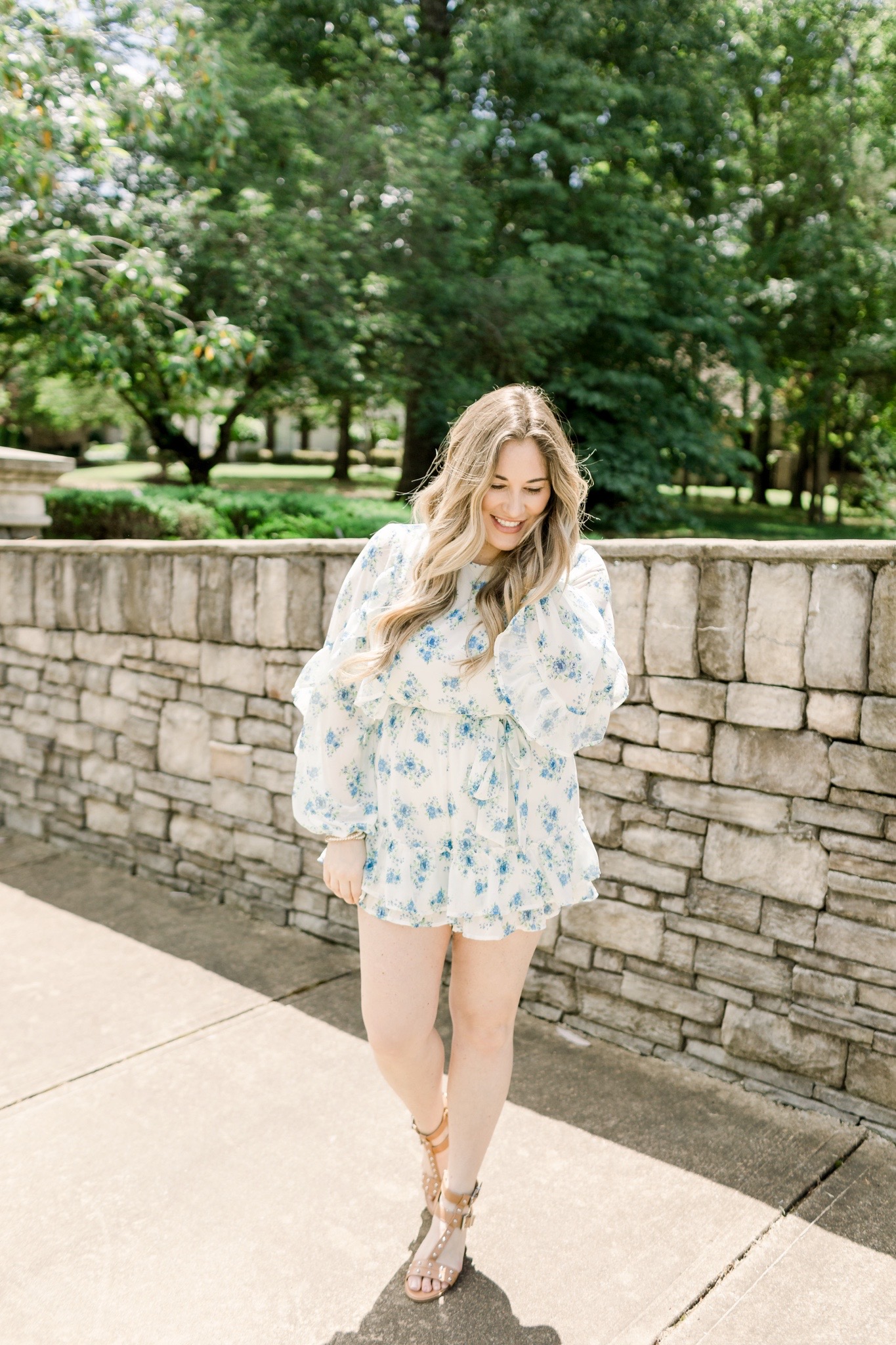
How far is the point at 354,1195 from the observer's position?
2.39 m

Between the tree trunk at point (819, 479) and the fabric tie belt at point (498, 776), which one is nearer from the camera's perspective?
the fabric tie belt at point (498, 776)

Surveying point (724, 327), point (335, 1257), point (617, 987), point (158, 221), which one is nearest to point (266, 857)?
point (617, 987)

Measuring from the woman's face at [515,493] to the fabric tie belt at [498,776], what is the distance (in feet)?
1.18

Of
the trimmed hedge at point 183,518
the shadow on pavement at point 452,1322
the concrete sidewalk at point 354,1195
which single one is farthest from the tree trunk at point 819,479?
the shadow on pavement at point 452,1322

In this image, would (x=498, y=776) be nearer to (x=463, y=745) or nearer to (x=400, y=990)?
(x=463, y=745)

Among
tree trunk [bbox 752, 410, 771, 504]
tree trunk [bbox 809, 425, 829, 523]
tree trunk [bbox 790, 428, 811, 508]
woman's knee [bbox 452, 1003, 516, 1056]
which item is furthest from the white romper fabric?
tree trunk [bbox 790, 428, 811, 508]

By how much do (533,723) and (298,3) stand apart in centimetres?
1610

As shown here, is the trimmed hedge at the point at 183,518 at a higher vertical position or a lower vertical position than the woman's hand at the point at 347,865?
higher

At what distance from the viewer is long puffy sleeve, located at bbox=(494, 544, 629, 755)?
1.96 m

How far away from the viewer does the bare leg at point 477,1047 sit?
6.69 ft

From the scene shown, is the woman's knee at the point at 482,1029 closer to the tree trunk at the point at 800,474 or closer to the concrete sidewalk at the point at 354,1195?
the concrete sidewalk at the point at 354,1195

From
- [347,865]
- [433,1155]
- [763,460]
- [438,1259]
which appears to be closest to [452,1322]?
[438,1259]

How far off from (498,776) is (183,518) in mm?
7612

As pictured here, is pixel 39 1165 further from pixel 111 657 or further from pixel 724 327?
pixel 724 327
